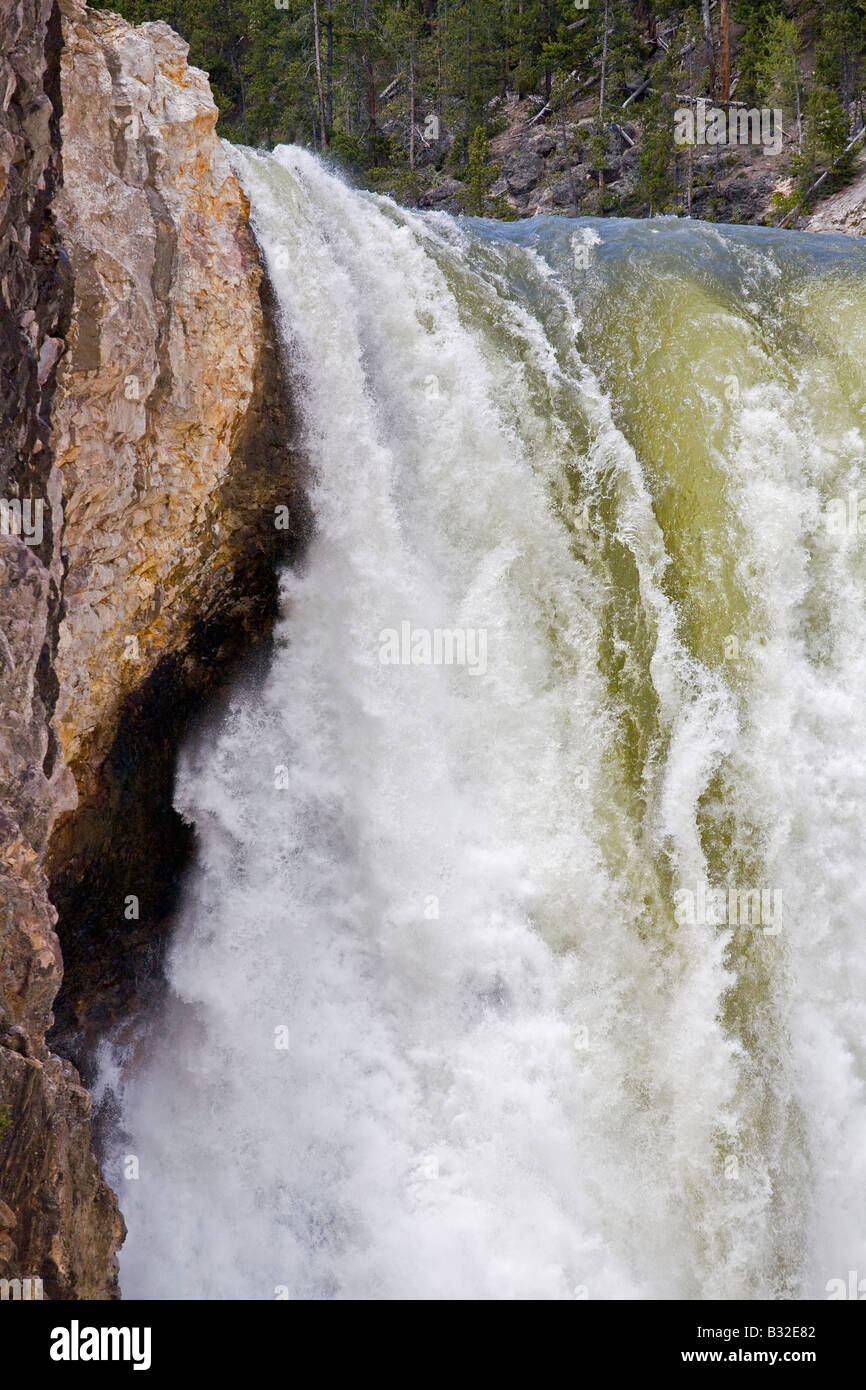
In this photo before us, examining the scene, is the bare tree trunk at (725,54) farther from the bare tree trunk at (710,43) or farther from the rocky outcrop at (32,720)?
the rocky outcrop at (32,720)

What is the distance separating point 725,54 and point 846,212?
7.43 metres

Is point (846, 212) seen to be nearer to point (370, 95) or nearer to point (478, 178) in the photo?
point (478, 178)

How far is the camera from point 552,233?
41.5 ft

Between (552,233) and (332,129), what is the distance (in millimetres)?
16973

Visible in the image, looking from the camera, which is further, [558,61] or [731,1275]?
[558,61]

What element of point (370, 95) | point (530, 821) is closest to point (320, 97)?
point (370, 95)

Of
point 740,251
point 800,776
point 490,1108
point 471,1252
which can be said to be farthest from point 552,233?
point 471,1252

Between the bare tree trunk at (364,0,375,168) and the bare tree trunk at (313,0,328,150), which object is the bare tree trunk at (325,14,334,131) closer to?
the bare tree trunk at (313,0,328,150)

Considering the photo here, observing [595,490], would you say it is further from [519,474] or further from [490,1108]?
[490,1108]

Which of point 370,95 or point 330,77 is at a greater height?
point 330,77

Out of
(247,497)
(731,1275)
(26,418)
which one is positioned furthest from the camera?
(247,497)

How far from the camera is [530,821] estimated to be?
9.86 metres

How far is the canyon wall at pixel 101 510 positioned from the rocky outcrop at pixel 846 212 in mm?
12658

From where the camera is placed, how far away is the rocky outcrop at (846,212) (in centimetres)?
1848
